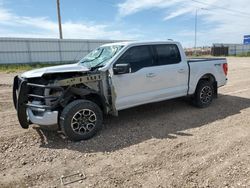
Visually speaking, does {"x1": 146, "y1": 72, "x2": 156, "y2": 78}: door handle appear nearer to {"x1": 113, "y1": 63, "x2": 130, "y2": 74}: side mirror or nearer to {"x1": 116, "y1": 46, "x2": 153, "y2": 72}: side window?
{"x1": 116, "y1": 46, "x2": 153, "y2": 72}: side window

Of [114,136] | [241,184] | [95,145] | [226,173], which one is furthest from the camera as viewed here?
[114,136]

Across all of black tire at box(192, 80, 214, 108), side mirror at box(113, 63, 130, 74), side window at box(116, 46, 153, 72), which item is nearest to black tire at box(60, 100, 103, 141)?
side mirror at box(113, 63, 130, 74)

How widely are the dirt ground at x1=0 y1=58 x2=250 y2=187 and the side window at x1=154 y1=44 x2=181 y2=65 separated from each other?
1.34 m

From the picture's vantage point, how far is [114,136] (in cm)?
468

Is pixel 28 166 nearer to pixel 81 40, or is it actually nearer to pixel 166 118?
pixel 166 118

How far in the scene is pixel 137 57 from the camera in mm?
5262

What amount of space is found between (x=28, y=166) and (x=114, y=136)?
1.67m

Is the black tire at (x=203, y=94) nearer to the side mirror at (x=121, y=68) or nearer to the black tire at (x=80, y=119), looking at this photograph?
the side mirror at (x=121, y=68)

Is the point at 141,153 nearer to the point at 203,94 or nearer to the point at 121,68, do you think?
the point at 121,68

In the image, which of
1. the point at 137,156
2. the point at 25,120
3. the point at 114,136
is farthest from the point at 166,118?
the point at 25,120

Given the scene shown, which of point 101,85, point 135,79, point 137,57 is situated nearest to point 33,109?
point 101,85

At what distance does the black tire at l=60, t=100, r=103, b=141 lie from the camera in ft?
14.1

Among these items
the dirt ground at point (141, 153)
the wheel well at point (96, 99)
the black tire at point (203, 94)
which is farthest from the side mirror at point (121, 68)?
the black tire at point (203, 94)

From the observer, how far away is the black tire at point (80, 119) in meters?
4.31
